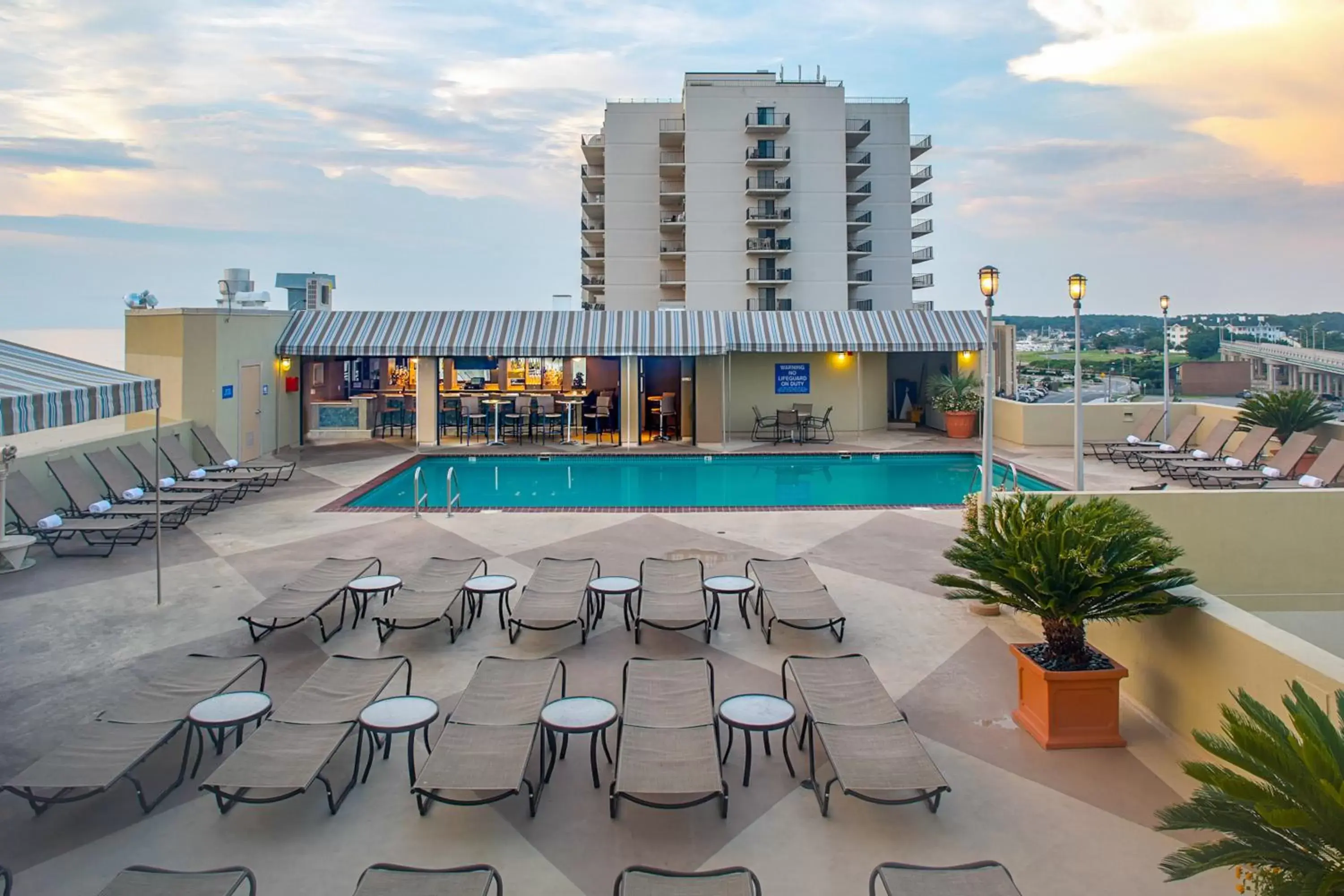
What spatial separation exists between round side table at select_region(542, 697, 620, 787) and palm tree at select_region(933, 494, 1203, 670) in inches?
96.6

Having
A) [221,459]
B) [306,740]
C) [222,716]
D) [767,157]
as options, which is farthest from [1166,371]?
[767,157]

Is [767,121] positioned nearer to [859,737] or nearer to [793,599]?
[793,599]

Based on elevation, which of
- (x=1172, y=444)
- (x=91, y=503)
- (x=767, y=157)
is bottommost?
(x=91, y=503)

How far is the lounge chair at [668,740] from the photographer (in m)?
→ 4.10

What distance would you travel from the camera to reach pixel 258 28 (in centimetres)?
2097

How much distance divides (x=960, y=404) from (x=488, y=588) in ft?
52.2

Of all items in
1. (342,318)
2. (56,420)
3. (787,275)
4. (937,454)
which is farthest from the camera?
(787,275)

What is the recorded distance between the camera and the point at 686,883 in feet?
10.7

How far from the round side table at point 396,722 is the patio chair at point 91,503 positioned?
7026 mm

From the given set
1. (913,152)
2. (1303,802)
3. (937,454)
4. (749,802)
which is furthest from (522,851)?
(913,152)

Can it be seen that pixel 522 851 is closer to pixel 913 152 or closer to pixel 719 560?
pixel 719 560

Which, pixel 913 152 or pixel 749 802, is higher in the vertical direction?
pixel 913 152

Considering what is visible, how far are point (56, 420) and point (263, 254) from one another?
38.5 meters

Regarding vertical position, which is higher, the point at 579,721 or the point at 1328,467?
the point at 1328,467
